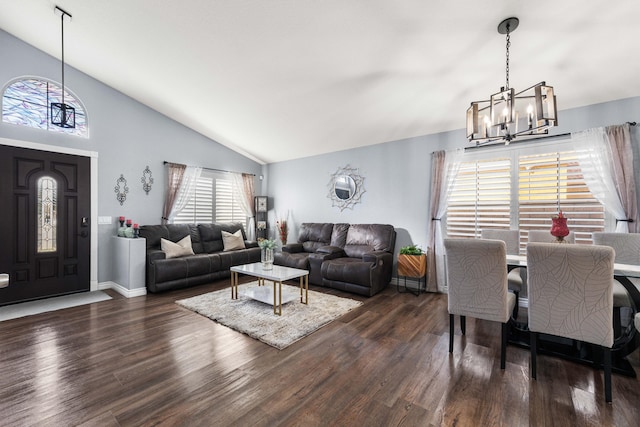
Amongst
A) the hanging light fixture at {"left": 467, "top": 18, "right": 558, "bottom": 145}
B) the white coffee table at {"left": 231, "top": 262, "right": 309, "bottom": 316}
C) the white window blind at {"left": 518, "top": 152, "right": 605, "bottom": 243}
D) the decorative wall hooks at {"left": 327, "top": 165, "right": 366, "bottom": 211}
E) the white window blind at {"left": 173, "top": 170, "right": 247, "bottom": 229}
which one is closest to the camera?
the hanging light fixture at {"left": 467, "top": 18, "right": 558, "bottom": 145}

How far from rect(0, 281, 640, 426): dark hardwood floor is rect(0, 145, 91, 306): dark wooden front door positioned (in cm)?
110

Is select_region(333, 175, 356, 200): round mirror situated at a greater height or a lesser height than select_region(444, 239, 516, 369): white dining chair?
greater

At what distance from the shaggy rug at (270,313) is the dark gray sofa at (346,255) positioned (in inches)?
13.2

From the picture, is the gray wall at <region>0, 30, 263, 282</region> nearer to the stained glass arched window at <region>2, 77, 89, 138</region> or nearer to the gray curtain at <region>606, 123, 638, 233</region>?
the stained glass arched window at <region>2, 77, 89, 138</region>

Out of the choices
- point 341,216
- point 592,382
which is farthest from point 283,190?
point 592,382

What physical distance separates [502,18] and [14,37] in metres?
5.86

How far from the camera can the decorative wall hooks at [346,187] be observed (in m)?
5.27

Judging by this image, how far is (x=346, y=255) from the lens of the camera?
4.98 metres

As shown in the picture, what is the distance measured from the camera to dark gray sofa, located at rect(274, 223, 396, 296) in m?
4.06

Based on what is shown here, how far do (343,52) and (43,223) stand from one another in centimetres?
467

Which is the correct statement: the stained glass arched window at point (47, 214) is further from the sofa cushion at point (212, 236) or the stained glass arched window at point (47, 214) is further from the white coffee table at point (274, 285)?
the white coffee table at point (274, 285)

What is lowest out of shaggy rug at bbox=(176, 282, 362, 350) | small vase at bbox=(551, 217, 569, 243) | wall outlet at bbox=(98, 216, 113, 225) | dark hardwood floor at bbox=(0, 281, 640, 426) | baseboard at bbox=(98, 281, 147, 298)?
dark hardwood floor at bbox=(0, 281, 640, 426)

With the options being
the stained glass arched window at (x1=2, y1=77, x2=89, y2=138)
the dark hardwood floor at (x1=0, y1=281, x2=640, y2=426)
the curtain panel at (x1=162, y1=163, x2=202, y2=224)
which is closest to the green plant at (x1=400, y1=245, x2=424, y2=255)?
the dark hardwood floor at (x1=0, y1=281, x2=640, y2=426)

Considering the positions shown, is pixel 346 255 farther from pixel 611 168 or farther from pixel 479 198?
pixel 611 168
